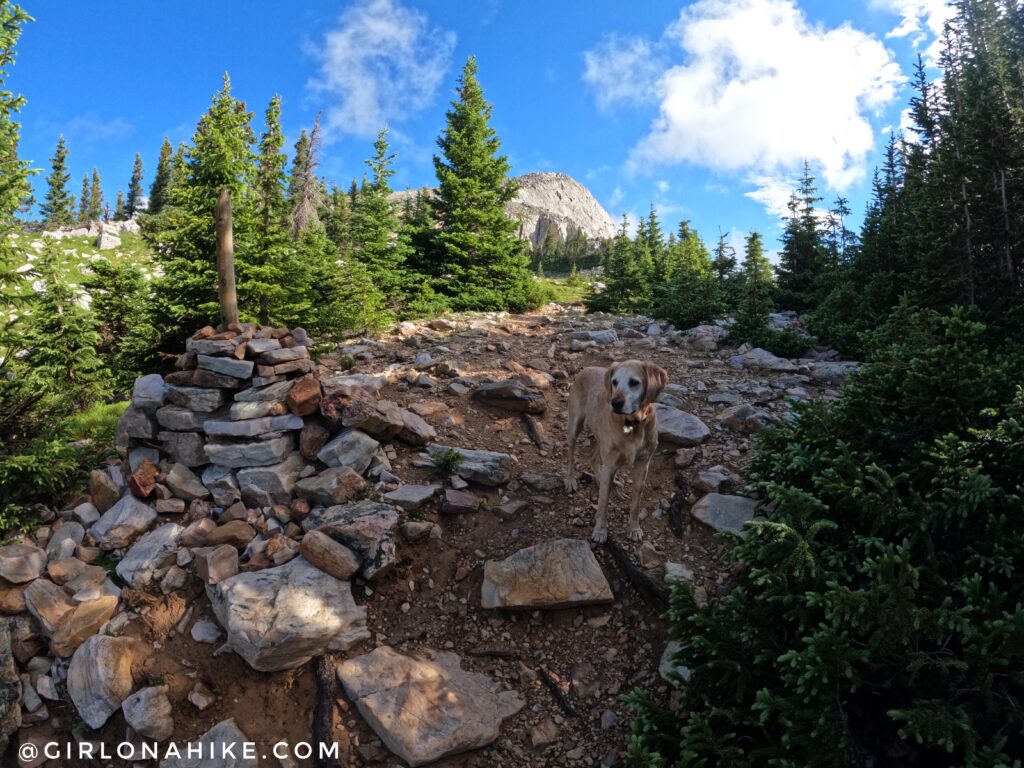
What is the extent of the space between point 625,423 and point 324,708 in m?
4.07

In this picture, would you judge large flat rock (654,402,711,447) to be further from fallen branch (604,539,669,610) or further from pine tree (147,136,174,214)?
pine tree (147,136,174,214)

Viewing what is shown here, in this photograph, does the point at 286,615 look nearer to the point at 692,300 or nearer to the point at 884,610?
the point at 884,610

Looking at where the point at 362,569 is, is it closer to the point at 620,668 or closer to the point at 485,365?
the point at 620,668

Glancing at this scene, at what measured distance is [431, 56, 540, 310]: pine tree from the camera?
67.8 feet

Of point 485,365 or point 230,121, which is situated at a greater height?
point 230,121

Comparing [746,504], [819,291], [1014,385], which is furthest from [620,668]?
[819,291]

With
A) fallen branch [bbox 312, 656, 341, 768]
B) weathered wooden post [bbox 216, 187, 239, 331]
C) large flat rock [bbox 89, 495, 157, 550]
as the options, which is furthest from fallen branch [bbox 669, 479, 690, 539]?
weathered wooden post [bbox 216, 187, 239, 331]

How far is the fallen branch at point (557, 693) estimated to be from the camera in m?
4.66

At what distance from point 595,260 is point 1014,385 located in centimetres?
8530

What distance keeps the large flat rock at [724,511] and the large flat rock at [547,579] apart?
1556 mm

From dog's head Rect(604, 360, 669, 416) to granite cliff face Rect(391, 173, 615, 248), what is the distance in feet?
397

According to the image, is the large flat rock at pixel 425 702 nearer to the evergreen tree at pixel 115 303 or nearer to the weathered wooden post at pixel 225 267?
the weathered wooden post at pixel 225 267

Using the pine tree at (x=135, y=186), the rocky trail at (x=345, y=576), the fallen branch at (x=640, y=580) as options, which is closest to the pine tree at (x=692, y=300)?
the rocky trail at (x=345, y=576)

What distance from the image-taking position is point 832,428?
17.1 ft
